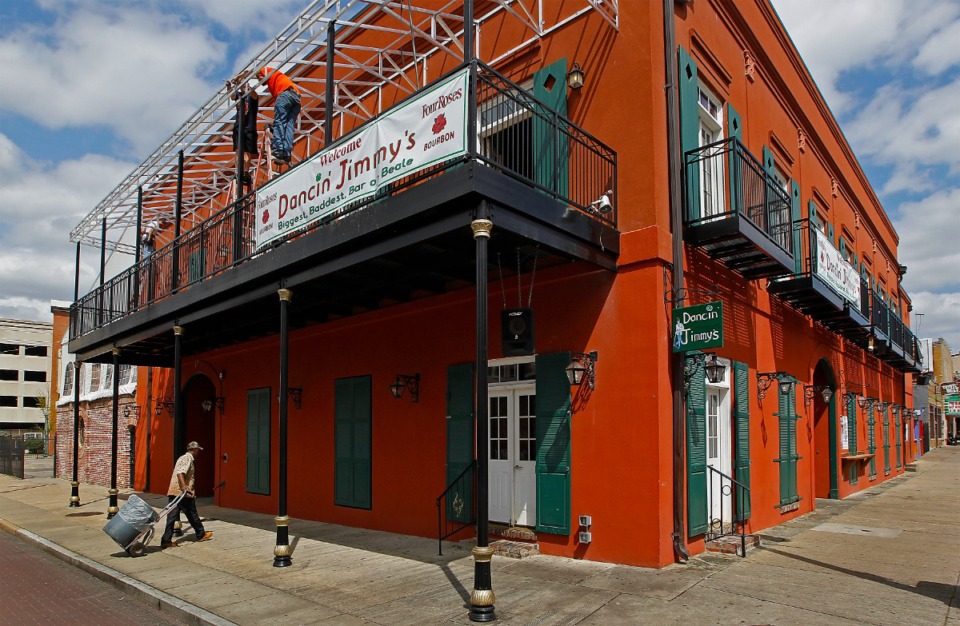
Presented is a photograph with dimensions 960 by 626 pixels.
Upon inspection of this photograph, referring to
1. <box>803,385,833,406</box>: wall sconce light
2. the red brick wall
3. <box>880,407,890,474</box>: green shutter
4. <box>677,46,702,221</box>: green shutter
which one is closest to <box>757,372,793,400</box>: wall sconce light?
<box>803,385,833,406</box>: wall sconce light

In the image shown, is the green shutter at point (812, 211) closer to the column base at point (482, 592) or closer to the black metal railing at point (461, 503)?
the black metal railing at point (461, 503)

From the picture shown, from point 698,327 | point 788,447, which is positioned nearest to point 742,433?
point 788,447

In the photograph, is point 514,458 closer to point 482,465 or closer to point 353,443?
point 482,465

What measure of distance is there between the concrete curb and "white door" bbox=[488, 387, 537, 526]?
3.92 metres

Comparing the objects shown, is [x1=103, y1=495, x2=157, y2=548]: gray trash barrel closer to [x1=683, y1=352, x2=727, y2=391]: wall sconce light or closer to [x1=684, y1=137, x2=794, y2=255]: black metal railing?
[x1=683, y1=352, x2=727, y2=391]: wall sconce light

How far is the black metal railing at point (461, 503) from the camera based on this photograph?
9.45 meters

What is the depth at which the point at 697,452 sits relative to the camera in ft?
27.6

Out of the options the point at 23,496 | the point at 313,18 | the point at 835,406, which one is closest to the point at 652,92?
the point at 313,18

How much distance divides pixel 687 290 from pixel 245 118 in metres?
7.97

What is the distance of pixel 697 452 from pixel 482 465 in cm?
349

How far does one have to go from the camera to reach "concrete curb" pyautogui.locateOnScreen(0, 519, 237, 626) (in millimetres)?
6498

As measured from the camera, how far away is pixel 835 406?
1527cm

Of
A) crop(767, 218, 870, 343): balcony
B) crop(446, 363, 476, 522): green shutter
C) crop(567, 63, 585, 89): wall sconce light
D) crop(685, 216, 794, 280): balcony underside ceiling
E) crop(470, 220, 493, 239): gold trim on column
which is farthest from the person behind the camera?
crop(767, 218, 870, 343): balcony

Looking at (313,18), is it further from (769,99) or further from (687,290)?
(769,99)
